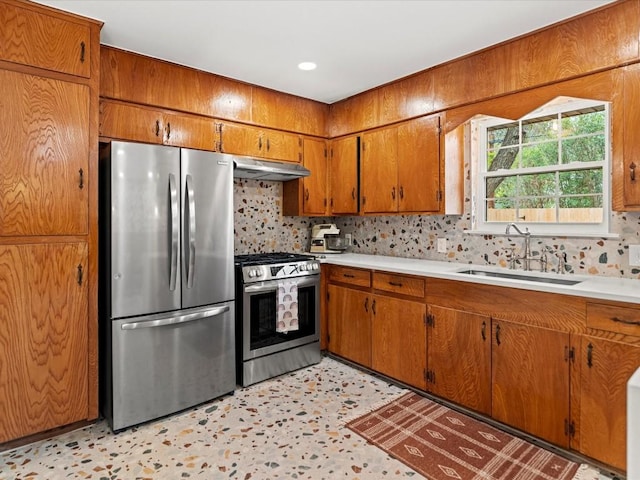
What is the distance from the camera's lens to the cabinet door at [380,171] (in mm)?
3492

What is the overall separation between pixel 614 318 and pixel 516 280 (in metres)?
0.53

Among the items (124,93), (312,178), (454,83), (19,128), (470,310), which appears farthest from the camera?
(312,178)

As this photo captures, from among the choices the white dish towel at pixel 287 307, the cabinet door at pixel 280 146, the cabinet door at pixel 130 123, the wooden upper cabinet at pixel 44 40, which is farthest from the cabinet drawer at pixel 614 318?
the wooden upper cabinet at pixel 44 40

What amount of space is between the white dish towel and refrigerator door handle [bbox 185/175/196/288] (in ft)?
2.62

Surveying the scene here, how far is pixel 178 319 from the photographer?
2.61 meters

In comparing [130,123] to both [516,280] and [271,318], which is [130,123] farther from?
[516,280]

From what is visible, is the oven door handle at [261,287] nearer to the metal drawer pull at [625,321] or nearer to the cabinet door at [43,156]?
the cabinet door at [43,156]

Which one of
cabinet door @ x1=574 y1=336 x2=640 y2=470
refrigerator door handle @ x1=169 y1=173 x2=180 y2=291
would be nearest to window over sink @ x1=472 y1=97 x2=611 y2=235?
cabinet door @ x1=574 y1=336 x2=640 y2=470

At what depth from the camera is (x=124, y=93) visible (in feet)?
9.21

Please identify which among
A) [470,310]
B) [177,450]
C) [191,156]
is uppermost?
[191,156]

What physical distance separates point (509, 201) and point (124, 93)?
9.94 feet

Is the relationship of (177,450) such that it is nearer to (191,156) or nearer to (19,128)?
(191,156)

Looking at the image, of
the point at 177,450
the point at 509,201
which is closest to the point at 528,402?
the point at 509,201

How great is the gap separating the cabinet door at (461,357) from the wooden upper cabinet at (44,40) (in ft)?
9.27
